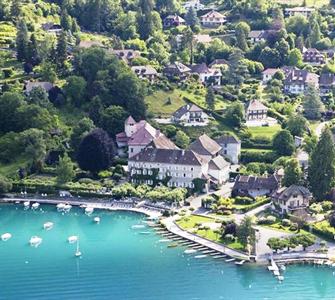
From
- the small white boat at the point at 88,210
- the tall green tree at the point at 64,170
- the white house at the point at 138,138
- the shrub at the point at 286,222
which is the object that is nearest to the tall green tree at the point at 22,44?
the white house at the point at 138,138

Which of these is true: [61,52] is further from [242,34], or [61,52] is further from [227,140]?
[227,140]

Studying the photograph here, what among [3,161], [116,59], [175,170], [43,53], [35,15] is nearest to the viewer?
[175,170]

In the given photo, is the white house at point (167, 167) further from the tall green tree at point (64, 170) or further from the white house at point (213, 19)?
the white house at point (213, 19)

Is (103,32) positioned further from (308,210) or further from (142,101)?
(308,210)

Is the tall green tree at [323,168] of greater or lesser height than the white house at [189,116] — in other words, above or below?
below

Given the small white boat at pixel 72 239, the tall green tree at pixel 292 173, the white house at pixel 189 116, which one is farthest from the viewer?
the white house at pixel 189 116

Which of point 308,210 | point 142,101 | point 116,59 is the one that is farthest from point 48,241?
point 116,59

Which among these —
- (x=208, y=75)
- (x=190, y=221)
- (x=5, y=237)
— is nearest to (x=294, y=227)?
(x=190, y=221)
